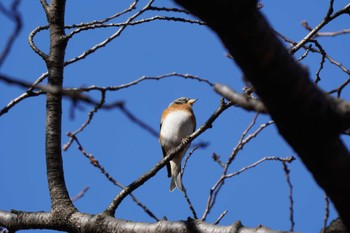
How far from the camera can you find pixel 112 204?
2600 mm

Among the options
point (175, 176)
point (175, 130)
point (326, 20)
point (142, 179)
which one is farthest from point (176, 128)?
point (326, 20)

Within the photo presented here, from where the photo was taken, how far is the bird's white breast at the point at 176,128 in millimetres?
7016

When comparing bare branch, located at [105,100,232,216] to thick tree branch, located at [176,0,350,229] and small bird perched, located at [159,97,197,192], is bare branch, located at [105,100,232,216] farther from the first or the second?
small bird perched, located at [159,97,197,192]

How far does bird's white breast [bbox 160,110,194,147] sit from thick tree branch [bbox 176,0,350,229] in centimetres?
569

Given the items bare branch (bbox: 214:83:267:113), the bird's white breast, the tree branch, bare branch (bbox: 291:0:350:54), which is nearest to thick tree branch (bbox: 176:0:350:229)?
bare branch (bbox: 214:83:267:113)

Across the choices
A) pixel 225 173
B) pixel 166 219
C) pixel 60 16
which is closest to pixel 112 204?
pixel 166 219

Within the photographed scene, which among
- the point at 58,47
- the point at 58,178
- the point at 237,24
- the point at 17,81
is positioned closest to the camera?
the point at 17,81

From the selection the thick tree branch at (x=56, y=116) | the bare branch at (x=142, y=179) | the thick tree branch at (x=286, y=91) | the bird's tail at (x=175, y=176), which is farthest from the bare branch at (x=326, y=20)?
the bird's tail at (x=175, y=176)

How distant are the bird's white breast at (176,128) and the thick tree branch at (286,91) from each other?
5.69 m

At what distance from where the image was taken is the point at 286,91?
1172mm

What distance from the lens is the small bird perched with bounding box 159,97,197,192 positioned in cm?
687

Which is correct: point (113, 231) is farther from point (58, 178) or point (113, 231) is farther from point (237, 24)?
point (237, 24)

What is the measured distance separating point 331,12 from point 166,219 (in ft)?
4.60

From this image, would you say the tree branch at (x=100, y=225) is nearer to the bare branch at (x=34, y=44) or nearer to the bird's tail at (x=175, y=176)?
the bare branch at (x=34, y=44)
